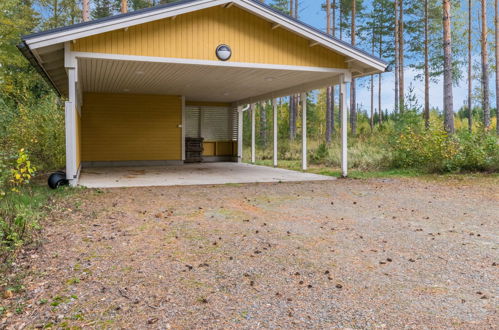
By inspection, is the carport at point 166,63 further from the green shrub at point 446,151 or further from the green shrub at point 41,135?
the green shrub at point 446,151

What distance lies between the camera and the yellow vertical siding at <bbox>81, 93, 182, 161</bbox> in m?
14.0

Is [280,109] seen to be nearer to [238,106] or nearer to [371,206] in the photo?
[238,106]

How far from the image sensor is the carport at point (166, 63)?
7875mm

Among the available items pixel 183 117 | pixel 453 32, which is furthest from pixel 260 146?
pixel 453 32

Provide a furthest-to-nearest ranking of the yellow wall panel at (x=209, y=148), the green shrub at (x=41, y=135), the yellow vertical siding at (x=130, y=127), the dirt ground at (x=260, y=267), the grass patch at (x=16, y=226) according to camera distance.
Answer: the yellow wall panel at (x=209, y=148) < the yellow vertical siding at (x=130, y=127) < the green shrub at (x=41, y=135) < the grass patch at (x=16, y=226) < the dirt ground at (x=260, y=267)

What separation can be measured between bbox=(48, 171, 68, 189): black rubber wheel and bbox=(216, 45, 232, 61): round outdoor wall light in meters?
3.83

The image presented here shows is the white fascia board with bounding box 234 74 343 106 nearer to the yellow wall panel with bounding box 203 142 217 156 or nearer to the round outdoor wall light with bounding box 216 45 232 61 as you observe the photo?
the yellow wall panel with bounding box 203 142 217 156

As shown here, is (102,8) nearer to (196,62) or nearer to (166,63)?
(166,63)

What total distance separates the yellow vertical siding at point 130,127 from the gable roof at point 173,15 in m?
6.82

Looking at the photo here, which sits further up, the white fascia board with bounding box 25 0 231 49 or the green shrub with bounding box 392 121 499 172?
the white fascia board with bounding box 25 0 231 49

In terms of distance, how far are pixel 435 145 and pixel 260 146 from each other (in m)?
9.90

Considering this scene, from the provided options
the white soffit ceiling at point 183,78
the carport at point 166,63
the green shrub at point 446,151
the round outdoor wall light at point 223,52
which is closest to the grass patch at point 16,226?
the carport at point 166,63

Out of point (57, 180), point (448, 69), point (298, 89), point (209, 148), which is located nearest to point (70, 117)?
point (57, 180)

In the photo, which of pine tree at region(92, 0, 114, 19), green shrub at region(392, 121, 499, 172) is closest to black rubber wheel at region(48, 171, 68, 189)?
green shrub at region(392, 121, 499, 172)
